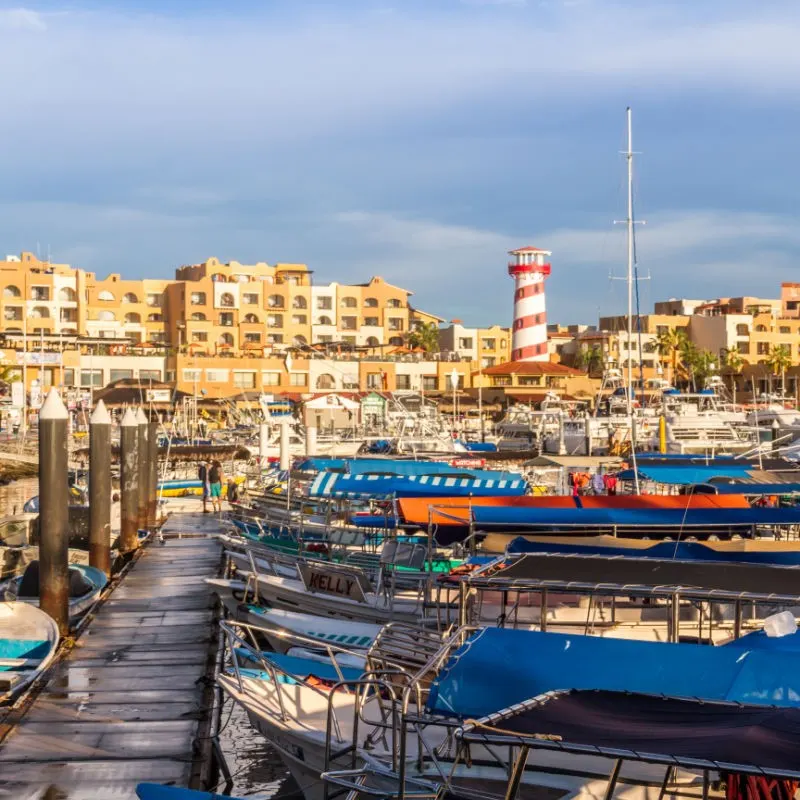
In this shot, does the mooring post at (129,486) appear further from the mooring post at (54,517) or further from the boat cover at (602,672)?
the boat cover at (602,672)

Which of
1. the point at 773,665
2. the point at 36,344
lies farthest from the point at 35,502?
the point at 36,344

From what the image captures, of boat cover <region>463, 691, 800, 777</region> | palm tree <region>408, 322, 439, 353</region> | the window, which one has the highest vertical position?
palm tree <region>408, 322, 439, 353</region>

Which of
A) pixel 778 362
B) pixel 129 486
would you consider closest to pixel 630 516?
pixel 129 486

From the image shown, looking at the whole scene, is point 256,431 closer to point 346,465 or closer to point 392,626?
point 346,465

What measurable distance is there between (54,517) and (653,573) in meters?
11.4

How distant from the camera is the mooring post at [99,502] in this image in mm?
25500

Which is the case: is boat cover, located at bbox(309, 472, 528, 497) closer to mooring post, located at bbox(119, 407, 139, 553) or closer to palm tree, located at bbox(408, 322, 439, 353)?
mooring post, located at bbox(119, 407, 139, 553)

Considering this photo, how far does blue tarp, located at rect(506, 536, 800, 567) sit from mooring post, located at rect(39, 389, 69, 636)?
841 centimetres

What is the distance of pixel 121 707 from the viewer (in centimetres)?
1512

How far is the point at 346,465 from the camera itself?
31406 mm

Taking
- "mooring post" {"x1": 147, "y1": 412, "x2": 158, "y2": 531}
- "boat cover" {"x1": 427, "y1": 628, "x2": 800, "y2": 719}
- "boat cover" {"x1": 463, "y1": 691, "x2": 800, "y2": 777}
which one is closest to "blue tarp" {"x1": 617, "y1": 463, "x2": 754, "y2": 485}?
"boat cover" {"x1": 427, "y1": 628, "x2": 800, "y2": 719}

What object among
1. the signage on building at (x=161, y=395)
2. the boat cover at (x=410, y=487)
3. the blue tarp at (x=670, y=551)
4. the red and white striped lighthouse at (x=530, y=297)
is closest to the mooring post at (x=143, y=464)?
the boat cover at (x=410, y=487)

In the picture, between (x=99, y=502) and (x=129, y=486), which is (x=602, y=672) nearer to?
(x=99, y=502)

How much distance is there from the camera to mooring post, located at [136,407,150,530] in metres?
36.5
